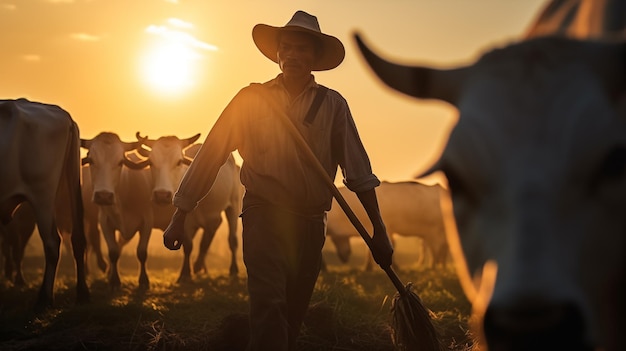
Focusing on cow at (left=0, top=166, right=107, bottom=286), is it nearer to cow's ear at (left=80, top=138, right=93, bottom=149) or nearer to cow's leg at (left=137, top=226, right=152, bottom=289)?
cow's leg at (left=137, top=226, right=152, bottom=289)

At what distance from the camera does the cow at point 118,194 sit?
1109 centimetres

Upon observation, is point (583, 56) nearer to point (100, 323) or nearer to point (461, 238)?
point (461, 238)

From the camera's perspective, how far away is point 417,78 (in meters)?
2.50

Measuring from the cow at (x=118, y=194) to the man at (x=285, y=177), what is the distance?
6.74 meters

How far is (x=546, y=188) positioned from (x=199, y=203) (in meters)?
12.1

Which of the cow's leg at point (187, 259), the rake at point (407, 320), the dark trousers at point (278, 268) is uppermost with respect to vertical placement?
the dark trousers at point (278, 268)

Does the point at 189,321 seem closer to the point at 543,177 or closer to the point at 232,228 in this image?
the point at 543,177

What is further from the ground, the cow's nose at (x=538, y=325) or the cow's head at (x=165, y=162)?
the cow's nose at (x=538, y=325)

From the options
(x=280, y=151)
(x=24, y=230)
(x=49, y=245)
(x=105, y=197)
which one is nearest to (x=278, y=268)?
(x=280, y=151)

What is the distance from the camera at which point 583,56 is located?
207cm

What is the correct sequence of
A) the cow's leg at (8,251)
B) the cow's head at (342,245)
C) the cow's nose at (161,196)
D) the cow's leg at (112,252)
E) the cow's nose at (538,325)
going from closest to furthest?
the cow's nose at (538,325), the cow's leg at (112,252), the cow's nose at (161,196), the cow's leg at (8,251), the cow's head at (342,245)

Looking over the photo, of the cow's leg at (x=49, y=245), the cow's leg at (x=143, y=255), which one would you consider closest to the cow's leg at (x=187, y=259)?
the cow's leg at (x=143, y=255)

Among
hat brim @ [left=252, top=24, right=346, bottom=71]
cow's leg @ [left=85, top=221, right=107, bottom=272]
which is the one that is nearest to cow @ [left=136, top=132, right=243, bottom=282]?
cow's leg @ [left=85, top=221, right=107, bottom=272]

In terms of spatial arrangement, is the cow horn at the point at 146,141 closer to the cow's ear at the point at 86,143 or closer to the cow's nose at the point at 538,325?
the cow's ear at the point at 86,143
